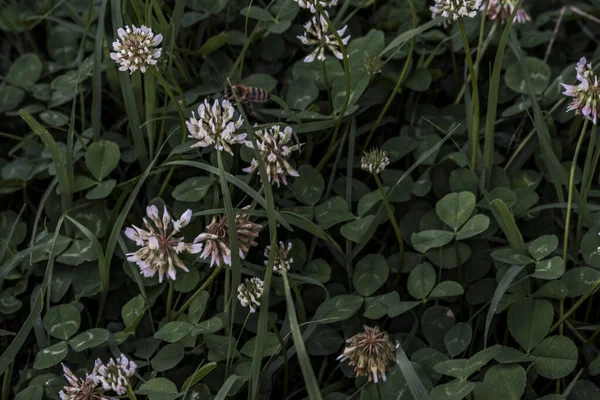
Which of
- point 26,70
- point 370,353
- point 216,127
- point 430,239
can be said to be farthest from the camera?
point 26,70

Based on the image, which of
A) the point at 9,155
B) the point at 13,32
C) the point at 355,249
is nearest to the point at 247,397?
the point at 355,249

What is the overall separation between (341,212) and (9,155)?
994mm

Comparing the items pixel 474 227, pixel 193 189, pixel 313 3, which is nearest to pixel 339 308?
pixel 474 227

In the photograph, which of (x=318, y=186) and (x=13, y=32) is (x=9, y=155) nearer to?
(x=13, y=32)

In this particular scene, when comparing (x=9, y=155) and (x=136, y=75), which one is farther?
(x=9, y=155)

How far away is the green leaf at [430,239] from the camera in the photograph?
5.88 ft

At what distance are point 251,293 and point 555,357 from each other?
66 cm

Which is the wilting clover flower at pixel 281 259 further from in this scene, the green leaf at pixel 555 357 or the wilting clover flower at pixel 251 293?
the green leaf at pixel 555 357

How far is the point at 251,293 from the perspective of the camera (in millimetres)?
1722

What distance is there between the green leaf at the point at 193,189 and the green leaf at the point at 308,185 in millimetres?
217

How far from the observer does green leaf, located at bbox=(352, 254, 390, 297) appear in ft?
6.04

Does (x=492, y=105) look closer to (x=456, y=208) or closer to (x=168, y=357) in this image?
(x=456, y=208)

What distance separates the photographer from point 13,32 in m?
2.46

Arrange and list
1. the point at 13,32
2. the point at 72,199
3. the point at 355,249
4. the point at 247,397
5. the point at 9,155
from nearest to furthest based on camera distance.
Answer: the point at 247,397 → the point at 355,249 → the point at 72,199 → the point at 9,155 → the point at 13,32
